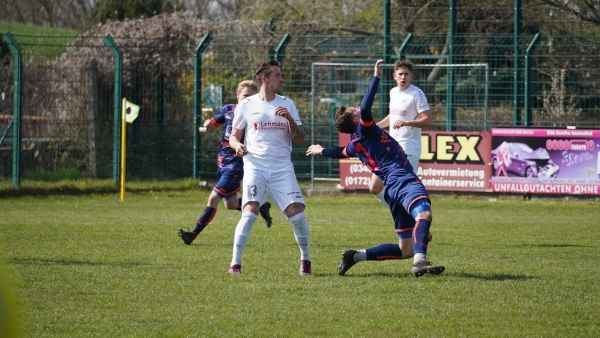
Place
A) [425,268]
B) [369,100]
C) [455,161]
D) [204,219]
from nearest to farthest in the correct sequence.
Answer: [425,268] < [369,100] < [204,219] < [455,161]

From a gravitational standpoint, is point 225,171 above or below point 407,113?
below

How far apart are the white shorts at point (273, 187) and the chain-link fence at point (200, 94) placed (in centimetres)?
1014

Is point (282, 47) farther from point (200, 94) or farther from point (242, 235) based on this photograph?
point (242, 235)

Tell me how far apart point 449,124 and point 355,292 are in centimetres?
1193

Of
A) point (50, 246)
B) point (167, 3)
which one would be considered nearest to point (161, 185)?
point (50, 246)

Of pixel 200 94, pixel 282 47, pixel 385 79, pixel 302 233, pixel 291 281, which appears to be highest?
pixel 282 47

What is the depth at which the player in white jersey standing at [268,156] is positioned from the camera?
804cm

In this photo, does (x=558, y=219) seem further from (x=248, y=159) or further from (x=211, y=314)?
(x=211, y=314)

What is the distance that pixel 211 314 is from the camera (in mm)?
6145

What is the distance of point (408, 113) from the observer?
36.4ft

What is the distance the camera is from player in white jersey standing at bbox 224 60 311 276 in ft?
26.4

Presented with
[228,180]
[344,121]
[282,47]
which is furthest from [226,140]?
[282,47]

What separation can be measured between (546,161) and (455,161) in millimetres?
1782

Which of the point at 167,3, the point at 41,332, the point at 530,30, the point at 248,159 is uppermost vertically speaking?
the point at 167,3
